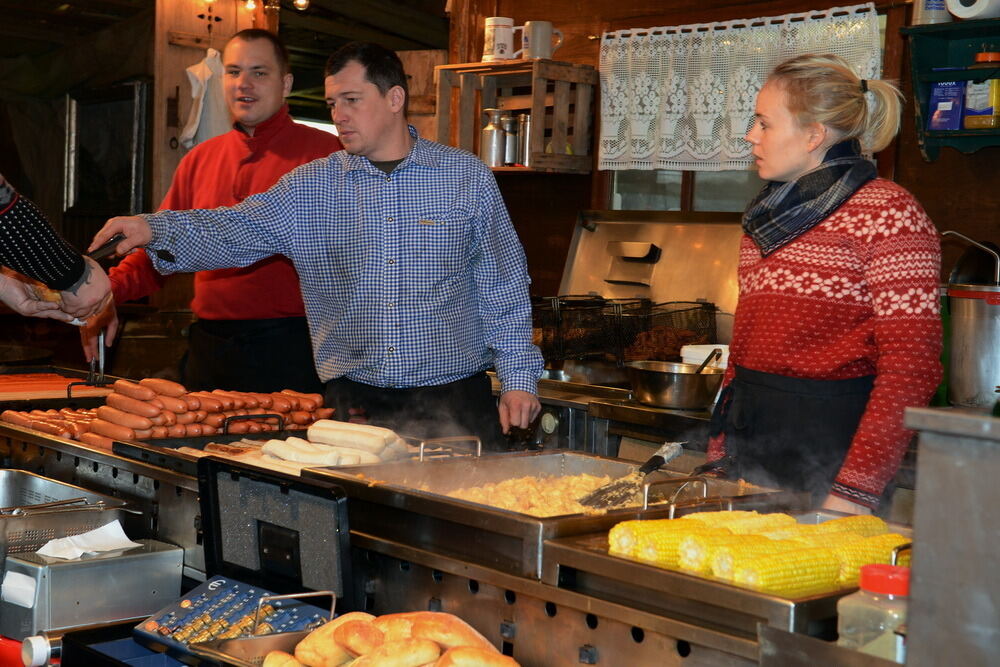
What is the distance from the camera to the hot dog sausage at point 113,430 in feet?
9.97

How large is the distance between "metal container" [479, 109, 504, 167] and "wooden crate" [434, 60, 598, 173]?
0.08 meters

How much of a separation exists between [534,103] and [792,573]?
401cm

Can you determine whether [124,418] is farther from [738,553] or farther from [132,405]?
[738,553]

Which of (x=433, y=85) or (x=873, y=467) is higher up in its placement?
(x=433, y=85)

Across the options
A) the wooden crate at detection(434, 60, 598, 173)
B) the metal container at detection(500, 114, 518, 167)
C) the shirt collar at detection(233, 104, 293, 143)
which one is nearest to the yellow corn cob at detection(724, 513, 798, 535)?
the shirt collar at detection(233, 104, 293, 143)

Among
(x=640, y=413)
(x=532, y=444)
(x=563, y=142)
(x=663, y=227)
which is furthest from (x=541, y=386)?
(x=563, y=142)

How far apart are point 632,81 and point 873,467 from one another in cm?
336

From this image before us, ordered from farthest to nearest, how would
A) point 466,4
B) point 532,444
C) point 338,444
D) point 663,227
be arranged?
point 466,4, point 663,227, point 532,444, point 338,444

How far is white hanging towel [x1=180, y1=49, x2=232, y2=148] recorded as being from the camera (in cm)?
638

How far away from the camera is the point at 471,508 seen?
2.03 m

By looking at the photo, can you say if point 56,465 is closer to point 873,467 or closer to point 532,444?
point 532,444

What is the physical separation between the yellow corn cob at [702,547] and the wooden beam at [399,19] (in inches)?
300

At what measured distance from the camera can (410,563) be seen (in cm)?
218

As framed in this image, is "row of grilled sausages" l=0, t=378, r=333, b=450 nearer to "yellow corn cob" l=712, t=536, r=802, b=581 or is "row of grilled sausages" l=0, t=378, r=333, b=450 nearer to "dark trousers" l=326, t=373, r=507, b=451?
"dark trousers" l=326, t=373, r=507, b=451
